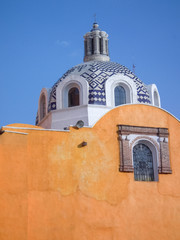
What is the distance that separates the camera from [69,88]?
66.5 feet

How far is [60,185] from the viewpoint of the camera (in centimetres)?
1389

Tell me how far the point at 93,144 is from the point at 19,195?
9.98 feet

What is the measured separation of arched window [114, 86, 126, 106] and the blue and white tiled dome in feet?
2.03

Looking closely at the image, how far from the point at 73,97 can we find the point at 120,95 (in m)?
2.05

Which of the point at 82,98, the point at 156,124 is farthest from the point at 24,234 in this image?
the point at 82,98

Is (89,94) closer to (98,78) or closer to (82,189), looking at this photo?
(98,78)

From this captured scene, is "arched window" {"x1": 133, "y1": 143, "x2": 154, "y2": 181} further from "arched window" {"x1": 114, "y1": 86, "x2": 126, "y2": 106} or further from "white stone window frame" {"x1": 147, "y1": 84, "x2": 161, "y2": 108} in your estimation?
"white stone window frame" {"x1": 147, "y1": 84, "x2": 161, "y2": 108}

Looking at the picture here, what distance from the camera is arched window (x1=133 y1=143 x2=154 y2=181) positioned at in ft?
50.7

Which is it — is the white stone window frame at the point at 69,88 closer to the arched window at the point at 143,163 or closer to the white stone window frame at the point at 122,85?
the white stone window frame at the point at 122,85

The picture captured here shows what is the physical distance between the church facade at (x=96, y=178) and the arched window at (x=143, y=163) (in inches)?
1.3

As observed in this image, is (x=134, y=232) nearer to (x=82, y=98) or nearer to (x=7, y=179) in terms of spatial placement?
(x=7, y=179)

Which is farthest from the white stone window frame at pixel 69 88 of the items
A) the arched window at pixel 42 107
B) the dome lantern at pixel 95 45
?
the dome lantern at pixel 95 45

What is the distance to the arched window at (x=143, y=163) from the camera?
15.5 m

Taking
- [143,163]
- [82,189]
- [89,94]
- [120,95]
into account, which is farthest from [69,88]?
[82,189]
